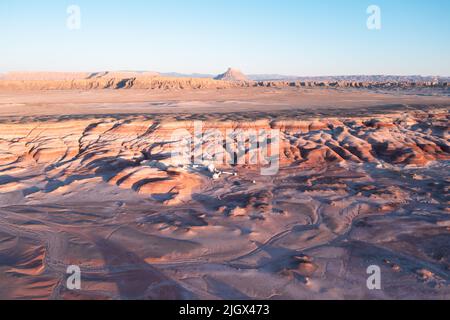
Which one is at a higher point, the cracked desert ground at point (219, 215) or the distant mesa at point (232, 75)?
the distant mesa at point (232, 75)

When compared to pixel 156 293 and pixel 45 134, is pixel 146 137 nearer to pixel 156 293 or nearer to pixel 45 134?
pixel 45 134

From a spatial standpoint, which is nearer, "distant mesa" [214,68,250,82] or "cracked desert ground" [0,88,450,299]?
"cracked desert ground" [0,88,450,299]

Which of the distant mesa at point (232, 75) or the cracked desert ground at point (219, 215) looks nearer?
the cracked desert ground at point (219, 215)

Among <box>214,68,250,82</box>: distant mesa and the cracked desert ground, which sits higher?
<box>214,68,250,82</box>: distant mesa

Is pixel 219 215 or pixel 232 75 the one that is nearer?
pixel 219 215

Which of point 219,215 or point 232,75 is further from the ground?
point 232,75
